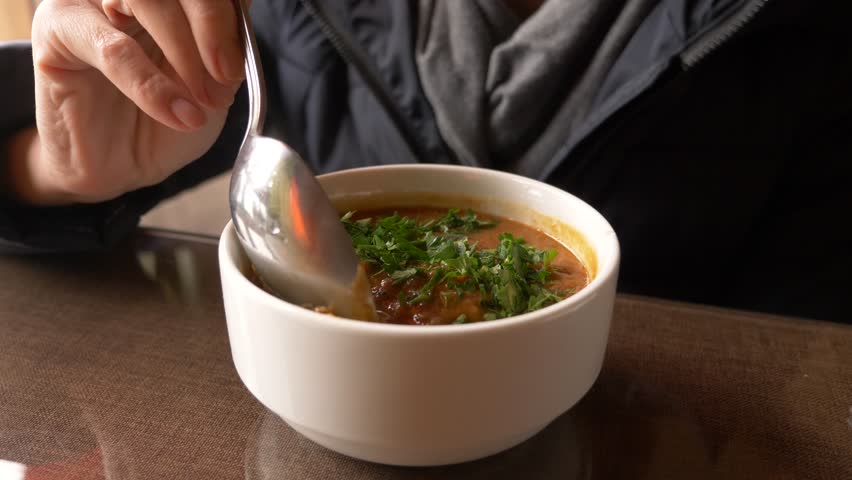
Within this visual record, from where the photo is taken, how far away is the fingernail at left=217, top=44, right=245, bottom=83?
819 millimetres

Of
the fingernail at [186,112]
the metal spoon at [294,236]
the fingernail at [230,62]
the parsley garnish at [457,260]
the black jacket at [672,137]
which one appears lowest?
the black jacket at [672,137]

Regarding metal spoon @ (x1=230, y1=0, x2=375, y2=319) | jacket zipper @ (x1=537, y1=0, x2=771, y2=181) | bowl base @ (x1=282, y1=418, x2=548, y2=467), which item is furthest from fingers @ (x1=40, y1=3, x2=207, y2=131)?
jacket zipper @ (x1=537, y1=0, x2=771, y2=181)

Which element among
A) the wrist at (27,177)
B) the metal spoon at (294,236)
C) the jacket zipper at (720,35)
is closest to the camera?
the metal spoon at (294,236)

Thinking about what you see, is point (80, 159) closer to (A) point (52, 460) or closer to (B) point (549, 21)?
(A) point (52, 460)

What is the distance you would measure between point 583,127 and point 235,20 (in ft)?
1.73

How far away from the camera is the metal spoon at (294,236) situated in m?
0.64

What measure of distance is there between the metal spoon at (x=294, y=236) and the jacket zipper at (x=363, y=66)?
0.48 m

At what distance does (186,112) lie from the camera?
0.81 meters

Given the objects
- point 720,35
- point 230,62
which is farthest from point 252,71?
point 720,35

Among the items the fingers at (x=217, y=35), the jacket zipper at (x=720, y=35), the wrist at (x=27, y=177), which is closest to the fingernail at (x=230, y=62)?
the fingers at (x=217, y=35)

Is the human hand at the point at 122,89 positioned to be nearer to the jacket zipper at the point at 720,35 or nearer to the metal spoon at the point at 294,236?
the metal spoon at the point at 294,236

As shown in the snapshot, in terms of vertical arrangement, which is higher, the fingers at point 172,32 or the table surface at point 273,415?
the fingers at point 172,32

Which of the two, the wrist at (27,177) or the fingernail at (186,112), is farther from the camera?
the wrist at (27,177)

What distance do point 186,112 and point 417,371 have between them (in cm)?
45
